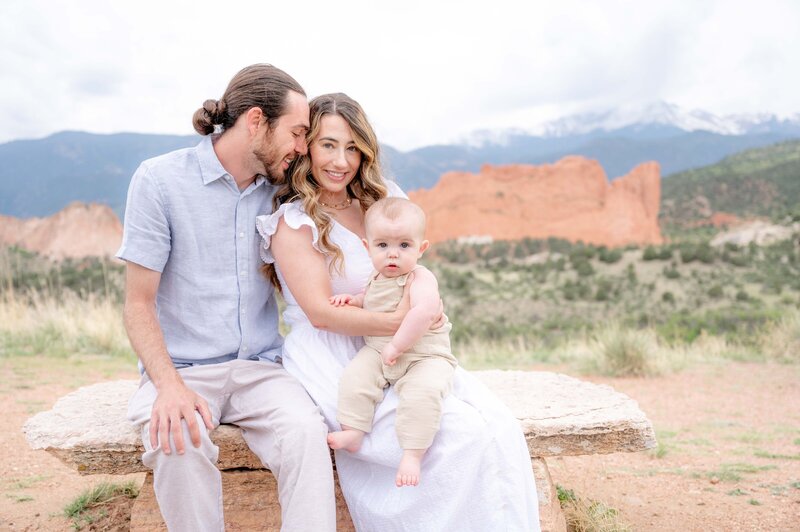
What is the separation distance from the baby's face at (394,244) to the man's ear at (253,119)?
0.66m

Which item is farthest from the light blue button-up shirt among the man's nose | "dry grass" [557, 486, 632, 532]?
"dry grass" [557, 486, 632, 532]

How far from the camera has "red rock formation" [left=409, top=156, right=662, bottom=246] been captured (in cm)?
4750

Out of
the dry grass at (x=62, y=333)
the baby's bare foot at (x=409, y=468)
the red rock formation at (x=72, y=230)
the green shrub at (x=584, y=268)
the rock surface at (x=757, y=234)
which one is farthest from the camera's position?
the red rock formation at (x=72, y=230)

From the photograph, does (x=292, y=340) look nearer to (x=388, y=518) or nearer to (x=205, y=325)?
(x=205, y=325)

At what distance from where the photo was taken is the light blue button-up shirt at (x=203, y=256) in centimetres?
287

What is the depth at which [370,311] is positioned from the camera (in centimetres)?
281

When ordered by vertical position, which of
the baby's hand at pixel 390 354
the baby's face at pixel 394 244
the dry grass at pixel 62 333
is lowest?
the dry grass at pixel 62 333

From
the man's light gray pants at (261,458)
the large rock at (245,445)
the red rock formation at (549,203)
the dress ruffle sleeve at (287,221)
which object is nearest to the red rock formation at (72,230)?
the red rock formation at (549,203)

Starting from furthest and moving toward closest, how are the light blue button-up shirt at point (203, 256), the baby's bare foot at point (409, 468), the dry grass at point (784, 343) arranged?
the dry grass at point (784, 343) < the light blue button-up shirt at point (203, 256) < the baby's bare foot at point (409, 468)

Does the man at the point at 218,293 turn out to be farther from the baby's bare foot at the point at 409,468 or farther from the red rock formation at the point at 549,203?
the red rock formation at the point at 549,203

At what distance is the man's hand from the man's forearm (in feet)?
0.21

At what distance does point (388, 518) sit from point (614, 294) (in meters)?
20.5

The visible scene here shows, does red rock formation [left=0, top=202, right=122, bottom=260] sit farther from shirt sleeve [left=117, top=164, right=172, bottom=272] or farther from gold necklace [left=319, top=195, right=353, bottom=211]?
shirt sleeve [left=117, top=164, right=172, bottom=272]

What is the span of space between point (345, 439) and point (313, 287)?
25.3 inches
